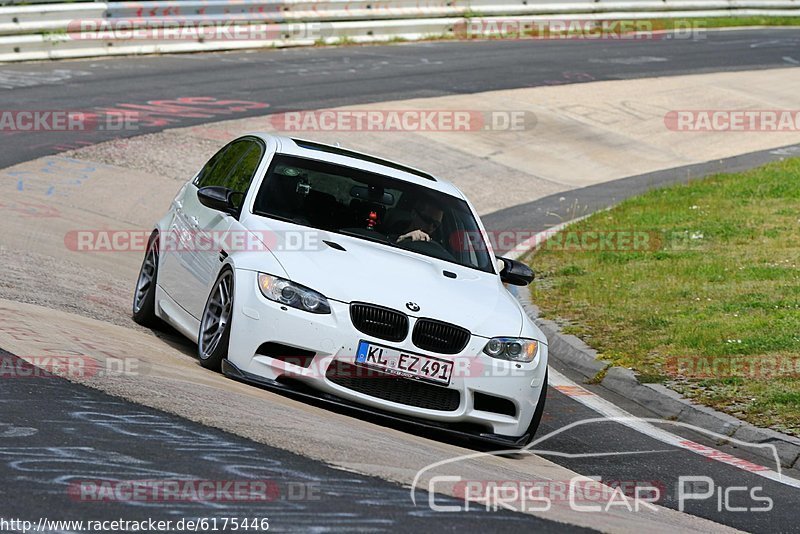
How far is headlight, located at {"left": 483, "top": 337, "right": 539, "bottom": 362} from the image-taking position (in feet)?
26.1

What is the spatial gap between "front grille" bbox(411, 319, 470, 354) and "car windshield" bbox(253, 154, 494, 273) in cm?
120

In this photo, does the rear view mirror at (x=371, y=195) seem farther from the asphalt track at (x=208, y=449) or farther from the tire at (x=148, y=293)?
the asphalt track at (x=208, y=449)

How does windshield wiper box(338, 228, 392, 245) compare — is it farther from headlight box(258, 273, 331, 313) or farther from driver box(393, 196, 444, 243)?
headlight box(258, 273, 331, 313)

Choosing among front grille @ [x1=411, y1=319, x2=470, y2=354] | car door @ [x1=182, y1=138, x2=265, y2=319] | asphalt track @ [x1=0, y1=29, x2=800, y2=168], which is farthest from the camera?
asphalt track @ [x1=0, y1=29, x2=800, y2=168]

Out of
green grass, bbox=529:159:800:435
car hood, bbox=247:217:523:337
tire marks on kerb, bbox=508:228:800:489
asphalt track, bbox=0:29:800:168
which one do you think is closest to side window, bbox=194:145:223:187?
car hood, bbox=247:217:523:337

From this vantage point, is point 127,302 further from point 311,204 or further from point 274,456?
point 274,456

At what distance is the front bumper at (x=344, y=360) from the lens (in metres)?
7.68

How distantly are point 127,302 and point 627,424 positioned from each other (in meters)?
4.42

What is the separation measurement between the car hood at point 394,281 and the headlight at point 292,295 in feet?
0.15

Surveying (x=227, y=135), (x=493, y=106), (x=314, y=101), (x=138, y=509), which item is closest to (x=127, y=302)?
(x=138, y=509)

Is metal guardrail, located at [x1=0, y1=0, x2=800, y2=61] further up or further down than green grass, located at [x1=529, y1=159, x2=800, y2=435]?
further up

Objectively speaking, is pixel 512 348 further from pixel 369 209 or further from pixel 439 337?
pixel 369 209

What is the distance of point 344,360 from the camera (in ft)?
25.1

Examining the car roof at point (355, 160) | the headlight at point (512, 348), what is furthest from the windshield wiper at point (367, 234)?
the headlight at point (512, 348)
